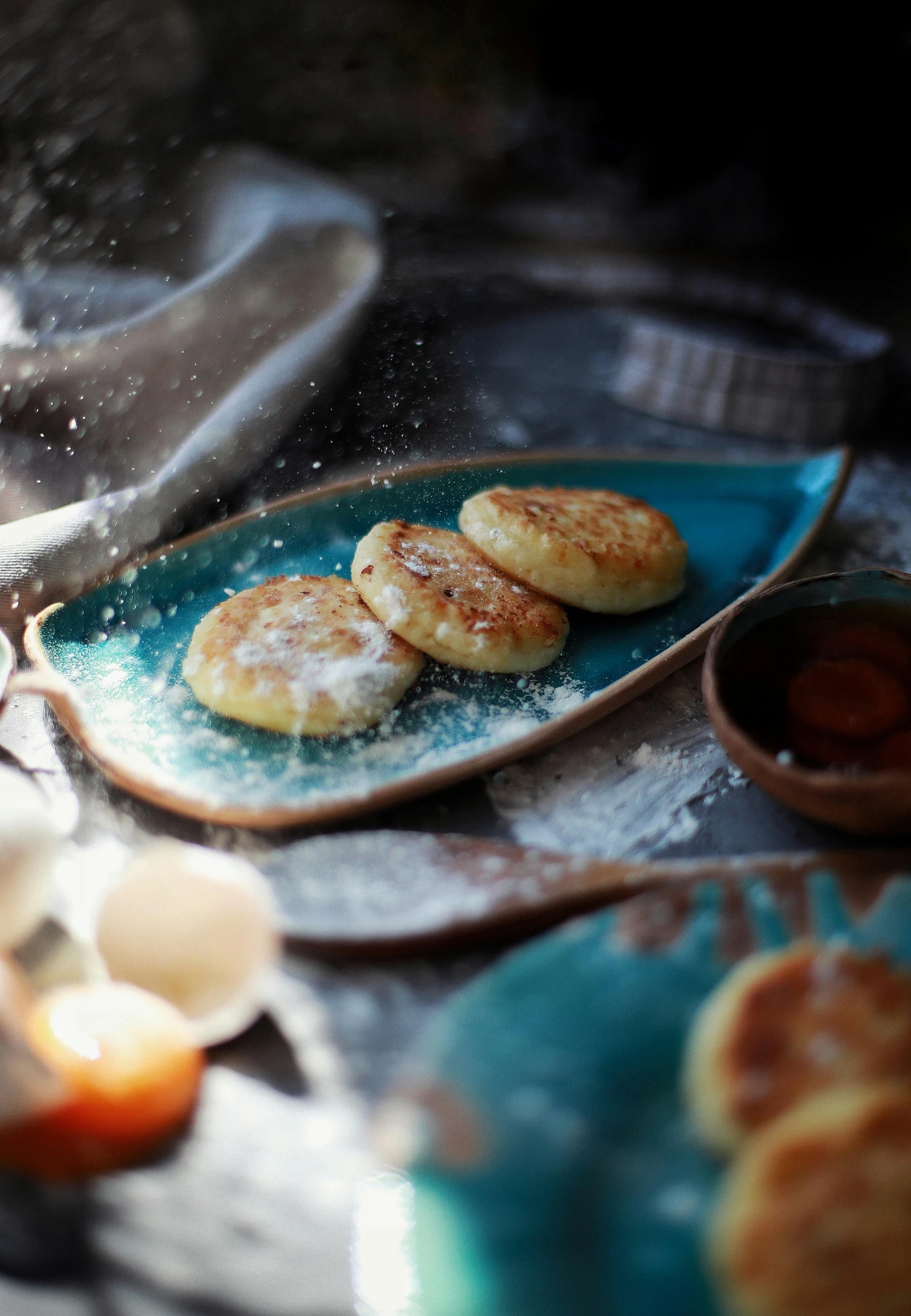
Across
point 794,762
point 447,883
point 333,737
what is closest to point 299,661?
point 333,737

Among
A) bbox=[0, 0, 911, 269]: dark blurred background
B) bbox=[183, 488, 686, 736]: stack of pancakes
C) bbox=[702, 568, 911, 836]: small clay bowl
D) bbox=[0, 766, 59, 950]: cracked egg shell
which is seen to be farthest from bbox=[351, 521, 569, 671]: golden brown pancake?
bbox=[0, 0, 911, 269]: dark blurred background

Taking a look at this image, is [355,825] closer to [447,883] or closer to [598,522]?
[447,883]

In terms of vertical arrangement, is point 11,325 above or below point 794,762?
above

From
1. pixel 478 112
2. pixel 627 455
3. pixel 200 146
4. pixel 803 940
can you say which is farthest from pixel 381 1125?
pixel 478 112

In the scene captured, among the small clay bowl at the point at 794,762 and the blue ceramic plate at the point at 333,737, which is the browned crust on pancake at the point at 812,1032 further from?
the blue ceramic plate at the point at 333,737

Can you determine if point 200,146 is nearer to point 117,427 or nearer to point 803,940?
point 117,427

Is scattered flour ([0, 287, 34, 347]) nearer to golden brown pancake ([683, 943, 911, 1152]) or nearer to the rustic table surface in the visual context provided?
the rustic table surface
